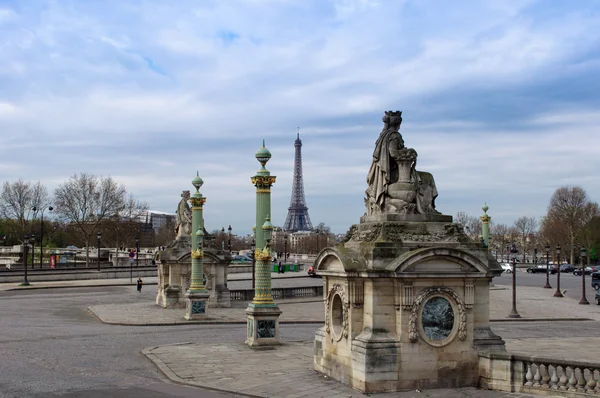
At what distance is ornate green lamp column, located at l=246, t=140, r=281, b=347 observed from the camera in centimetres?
2238

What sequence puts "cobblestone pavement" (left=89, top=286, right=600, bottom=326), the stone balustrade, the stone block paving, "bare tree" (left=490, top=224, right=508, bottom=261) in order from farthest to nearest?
1. "bare tree" (left=490, top=224, right=508, bottom=261)
2. "cobblestone pavement" (left=89, top=286, right=600, bottom=326)
3. the stone block paving
4. the stone balustrade

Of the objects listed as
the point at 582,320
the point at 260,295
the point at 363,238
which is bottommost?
the point at 582,320

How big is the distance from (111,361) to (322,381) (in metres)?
6.60

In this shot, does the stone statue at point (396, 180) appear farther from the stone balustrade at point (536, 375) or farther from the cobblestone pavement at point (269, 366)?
the cobblestone pavement at point (269, 366)

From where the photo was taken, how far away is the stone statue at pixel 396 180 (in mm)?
16156

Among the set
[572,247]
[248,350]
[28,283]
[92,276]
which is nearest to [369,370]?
[248,350]

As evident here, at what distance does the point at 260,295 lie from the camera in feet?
74.7

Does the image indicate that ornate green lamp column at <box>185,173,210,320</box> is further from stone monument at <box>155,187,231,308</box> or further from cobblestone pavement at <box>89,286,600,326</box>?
stone monument at <box>155,187,231,308</box>

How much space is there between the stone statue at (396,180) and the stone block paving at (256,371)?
13.5 feet

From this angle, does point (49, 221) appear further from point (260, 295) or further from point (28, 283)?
point (260, 295)

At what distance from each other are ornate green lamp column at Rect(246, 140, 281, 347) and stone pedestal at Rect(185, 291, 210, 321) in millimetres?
9166

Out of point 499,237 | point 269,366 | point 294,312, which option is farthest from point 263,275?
point 499,237

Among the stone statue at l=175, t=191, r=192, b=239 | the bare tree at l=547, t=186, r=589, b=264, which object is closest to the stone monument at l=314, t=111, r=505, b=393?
the stone statue at l=175, t=191, r=192, b=239

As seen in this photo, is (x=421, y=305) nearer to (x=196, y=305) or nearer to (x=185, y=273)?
(x=196, y=305)
